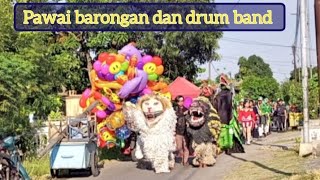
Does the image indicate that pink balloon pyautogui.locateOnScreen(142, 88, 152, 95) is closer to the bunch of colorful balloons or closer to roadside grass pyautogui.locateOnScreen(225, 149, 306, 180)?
the bunch of colorful balloons

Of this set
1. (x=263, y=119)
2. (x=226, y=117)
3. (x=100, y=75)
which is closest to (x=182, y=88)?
(x=263, y=119)

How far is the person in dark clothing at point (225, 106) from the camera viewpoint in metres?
17.8

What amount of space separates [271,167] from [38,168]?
564 centimetres

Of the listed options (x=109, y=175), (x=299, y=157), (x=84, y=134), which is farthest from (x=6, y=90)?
(x=299, y=157)

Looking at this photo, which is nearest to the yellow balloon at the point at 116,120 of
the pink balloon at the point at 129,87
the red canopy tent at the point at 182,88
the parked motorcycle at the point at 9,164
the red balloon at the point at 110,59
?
the pink balloon at the point at 129,87

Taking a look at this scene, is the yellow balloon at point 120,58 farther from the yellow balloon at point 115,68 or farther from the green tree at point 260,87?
the green tree at point 260,87

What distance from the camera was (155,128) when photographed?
14.4 meters

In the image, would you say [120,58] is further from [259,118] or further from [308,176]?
[259,118]

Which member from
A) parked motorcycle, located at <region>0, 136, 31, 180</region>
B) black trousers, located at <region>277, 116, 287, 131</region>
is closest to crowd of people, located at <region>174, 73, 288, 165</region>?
black trousers, located at <region>277, 116, 287, 131</region>

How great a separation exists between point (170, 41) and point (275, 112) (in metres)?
6.47

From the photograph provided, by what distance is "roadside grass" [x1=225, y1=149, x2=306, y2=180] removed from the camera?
12883 mm

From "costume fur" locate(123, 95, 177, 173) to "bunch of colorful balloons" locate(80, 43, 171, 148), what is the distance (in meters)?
2.12

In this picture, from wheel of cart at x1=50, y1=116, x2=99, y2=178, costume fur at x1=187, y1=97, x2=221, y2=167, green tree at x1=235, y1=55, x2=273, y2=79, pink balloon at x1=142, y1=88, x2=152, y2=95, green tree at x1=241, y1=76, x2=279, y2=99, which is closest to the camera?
wheel of cart at x1=50, y1=116, x2=99, y2=178

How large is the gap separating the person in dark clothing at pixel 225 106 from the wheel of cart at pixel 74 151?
4486 millimetres
